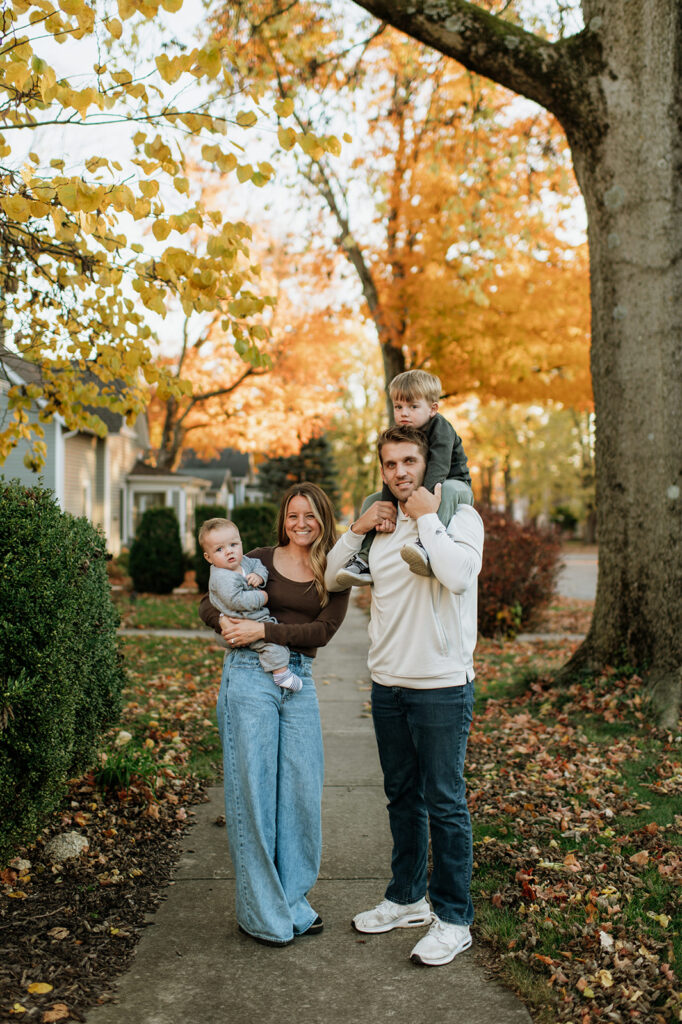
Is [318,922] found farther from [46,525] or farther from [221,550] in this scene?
[46,525]

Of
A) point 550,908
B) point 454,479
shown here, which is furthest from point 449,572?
point 550,908

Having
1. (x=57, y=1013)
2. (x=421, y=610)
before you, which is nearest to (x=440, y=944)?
(x=421, y=610)

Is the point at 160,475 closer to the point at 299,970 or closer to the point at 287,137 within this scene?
the point at 287,137

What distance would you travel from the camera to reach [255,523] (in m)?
17.6

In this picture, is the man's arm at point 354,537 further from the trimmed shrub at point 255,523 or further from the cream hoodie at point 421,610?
the trimmed shrub at point 255,523

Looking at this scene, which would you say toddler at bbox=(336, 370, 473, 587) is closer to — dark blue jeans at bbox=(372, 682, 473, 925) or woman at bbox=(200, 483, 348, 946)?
woman at bbox=(200, 483, 348, 946)

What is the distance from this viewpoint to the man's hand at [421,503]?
3.38 m

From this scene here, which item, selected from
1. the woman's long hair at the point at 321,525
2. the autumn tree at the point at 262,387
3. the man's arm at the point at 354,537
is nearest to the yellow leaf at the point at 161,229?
the woman's long hair at the point at 321,525

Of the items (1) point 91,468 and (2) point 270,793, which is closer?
(2) point 270,793

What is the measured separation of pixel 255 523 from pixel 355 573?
46.2 feet

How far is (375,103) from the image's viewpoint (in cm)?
1502

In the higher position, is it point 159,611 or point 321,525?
point 321,525

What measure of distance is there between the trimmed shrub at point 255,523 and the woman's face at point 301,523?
13313 millimetres

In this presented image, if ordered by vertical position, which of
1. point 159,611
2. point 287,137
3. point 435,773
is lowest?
point 159,611
